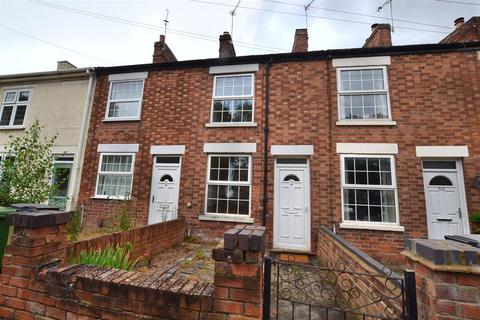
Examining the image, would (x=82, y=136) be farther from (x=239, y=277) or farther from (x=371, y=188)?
(x=371, y=188)

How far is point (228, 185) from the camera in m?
7.30

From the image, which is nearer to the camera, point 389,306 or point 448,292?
point 448,292

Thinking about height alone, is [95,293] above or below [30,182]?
below

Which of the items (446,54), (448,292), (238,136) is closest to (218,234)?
(238,136)

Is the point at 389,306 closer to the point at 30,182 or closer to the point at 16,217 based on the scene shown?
the point at 16,217

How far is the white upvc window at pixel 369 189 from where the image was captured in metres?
6.34

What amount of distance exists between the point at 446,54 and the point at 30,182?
11.8 metres

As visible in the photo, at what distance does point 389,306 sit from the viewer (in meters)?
2.43

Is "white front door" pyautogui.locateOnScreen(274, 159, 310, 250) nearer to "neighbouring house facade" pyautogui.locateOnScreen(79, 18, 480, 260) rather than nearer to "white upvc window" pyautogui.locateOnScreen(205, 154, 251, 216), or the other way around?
"neighbouring house facade" pyautogui.locateOnScreen(79, 18, 480, 260)

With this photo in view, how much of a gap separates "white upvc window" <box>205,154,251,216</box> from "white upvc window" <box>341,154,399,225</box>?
9.33ft

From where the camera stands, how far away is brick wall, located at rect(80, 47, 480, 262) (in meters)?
6.27

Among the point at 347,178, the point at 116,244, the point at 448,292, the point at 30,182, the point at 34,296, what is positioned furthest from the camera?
the point at 347,178

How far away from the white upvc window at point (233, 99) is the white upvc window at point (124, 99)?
2.94 m

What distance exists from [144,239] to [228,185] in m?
2.97
